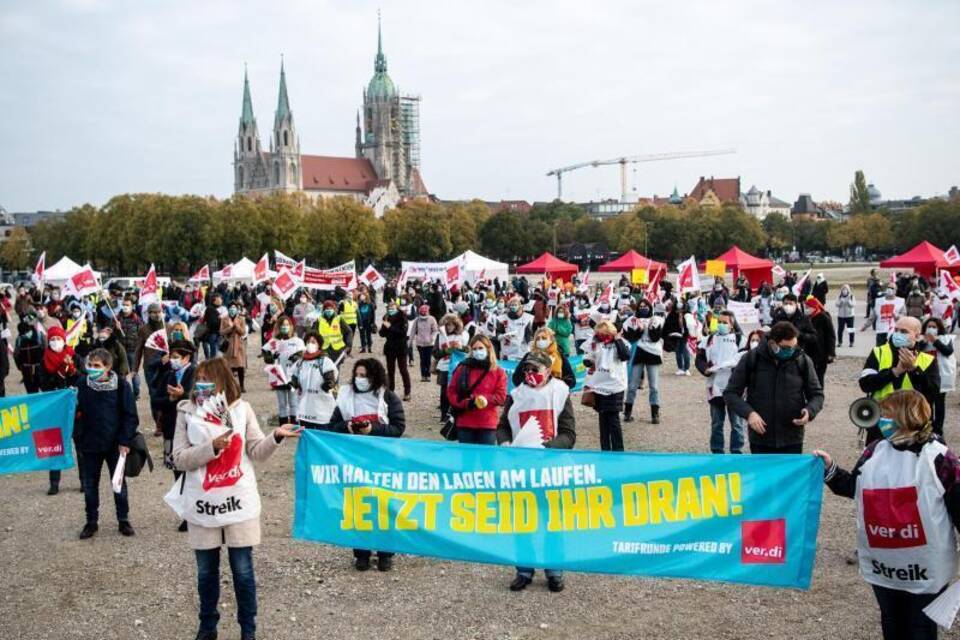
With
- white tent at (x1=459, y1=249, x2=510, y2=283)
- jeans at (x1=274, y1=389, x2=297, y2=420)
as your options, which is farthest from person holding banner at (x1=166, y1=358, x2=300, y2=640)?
white tent at (x1=459, y1=249, x2=510, y2=283)

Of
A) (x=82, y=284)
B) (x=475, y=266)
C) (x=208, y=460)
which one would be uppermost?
(x=475, y=266)

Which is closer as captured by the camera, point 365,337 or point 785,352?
point 785,352

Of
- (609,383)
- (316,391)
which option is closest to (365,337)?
(609,383)

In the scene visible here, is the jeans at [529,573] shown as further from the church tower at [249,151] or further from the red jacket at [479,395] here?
the church tower at [249,151]

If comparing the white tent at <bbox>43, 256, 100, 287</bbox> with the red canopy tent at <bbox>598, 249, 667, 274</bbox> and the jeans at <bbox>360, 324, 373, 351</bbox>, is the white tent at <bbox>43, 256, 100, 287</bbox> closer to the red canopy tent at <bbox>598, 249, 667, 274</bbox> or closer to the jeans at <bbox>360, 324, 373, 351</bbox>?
the jeans at <bbox>360, 324, 373, 351</bbox>

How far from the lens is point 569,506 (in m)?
6.32

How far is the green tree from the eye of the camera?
166m

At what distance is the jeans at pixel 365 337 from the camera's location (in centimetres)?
2650

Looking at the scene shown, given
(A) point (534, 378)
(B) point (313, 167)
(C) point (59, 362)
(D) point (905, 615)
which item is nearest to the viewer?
(D) point (905, 615)

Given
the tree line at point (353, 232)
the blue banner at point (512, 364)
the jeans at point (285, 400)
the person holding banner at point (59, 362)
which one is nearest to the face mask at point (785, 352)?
the blue banner at point (512, 364)

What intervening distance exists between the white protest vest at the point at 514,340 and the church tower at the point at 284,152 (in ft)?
539

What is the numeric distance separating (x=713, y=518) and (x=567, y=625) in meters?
1.52

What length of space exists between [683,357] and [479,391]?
44.5 feet

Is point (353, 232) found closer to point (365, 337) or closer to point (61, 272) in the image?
point (61, 272)
